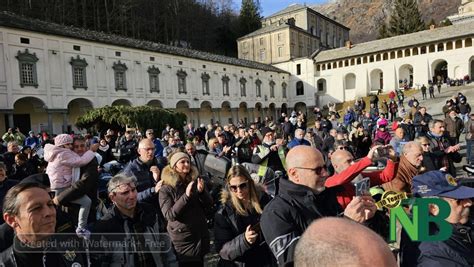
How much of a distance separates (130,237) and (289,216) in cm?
138

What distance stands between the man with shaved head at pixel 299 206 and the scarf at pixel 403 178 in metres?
1.68

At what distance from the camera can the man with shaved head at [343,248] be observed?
3.83ft

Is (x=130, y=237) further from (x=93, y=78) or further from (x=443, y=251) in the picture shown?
(x=93, y=78)

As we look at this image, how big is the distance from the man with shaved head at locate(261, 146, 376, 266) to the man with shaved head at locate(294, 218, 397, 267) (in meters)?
1.08

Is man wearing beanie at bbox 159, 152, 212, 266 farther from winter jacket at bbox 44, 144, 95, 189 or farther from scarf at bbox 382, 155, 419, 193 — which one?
scarf at bbox 382, 155, 419, 193

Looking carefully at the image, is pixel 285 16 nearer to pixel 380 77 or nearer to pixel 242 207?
pixel 380 77

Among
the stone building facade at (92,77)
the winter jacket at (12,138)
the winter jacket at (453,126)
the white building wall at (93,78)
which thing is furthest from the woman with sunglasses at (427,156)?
the stone building facade at (92,77)

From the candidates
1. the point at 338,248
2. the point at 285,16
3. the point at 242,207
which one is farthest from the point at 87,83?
the point at 285,16

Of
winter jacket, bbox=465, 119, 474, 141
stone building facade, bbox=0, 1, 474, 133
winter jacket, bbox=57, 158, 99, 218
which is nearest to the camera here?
winter jacket, bbox=57, 158, 99, 218

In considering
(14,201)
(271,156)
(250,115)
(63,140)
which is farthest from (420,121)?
(250,115)

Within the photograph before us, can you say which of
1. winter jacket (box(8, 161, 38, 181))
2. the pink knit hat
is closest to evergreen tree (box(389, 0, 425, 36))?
winter jacket (box(8, 161, 38, 181))

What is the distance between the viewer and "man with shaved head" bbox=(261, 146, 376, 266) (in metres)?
2.33

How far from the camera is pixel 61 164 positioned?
481cm

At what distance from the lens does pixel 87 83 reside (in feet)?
110
